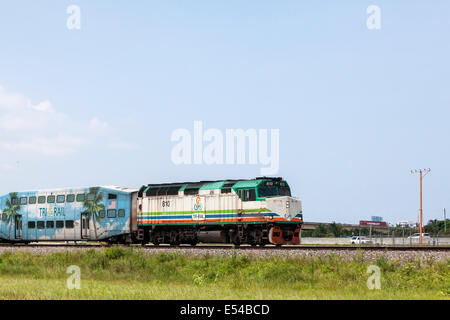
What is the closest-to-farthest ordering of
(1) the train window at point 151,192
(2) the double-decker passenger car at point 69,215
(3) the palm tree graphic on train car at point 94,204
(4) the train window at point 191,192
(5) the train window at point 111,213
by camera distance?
(4) the train window at point 191,192, (1) the train window at point 151,192, (2) the double-decker passenger car at point 69,215, (5) the train window at point 111,213, (3) the palm tree graphic on train car at point 94,204

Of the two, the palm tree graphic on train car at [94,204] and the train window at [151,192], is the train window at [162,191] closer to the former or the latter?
the train window at [151,192]

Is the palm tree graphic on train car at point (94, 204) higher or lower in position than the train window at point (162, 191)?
lower

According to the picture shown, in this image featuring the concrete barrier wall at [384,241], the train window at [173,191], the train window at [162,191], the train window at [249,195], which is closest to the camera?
the train window at [249,195]

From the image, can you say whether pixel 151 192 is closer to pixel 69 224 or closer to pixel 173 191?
pixel 173 191

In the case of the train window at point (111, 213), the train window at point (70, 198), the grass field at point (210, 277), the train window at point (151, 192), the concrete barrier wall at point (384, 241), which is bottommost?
the concrete barrier wall at point (384, 241)

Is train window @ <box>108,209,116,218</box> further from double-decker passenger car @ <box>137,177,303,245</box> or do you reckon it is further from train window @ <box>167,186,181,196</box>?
train window @ <box>167,186,181,196</box>

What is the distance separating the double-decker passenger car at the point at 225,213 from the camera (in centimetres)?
3462

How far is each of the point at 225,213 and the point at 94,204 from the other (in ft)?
39.3

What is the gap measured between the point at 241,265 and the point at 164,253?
6.00m

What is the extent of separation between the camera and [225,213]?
1410 inches

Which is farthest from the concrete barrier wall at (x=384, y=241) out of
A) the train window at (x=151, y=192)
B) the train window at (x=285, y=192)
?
the train window at (x=151, y=192)
